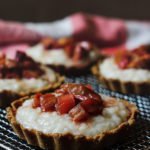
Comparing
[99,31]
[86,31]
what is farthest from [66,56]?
[99,31]

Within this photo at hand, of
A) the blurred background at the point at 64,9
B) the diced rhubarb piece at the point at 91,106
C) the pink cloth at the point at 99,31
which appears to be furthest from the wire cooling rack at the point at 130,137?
the blurred background at the point at 64,9

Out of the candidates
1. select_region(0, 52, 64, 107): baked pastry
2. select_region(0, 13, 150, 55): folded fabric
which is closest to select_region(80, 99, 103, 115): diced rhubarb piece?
select_region(0, 52, 64, 107): baked pastry

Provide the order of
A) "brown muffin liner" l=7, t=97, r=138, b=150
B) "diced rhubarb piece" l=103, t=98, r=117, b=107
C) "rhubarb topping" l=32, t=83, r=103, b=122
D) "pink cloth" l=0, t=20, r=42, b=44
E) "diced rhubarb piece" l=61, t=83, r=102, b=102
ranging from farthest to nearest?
"pink cloth" l=0, t=20, r=42, b=44 → "diced rhubarb piece" l=103, t=98, r=117, b=107 → "diced rhubarb piece" l=61, t=83, r=102, b=102 → "rhubarb topping" l=32, t=83, r=103, b=122 → "brown muffin liner" l=7, t=97, r=138, b=150

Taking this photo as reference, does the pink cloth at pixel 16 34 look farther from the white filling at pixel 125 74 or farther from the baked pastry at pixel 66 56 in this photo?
the white filling at pixel 125 74

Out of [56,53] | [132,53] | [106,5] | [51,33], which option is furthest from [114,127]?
[106,5]

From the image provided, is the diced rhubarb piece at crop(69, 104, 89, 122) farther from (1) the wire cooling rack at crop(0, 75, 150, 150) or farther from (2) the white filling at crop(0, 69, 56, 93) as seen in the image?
(2) the white filling at crop(0, 69, 56, 93)

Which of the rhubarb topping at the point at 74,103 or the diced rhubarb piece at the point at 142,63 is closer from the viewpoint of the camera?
the rhubarb topping at the point at 74,103
